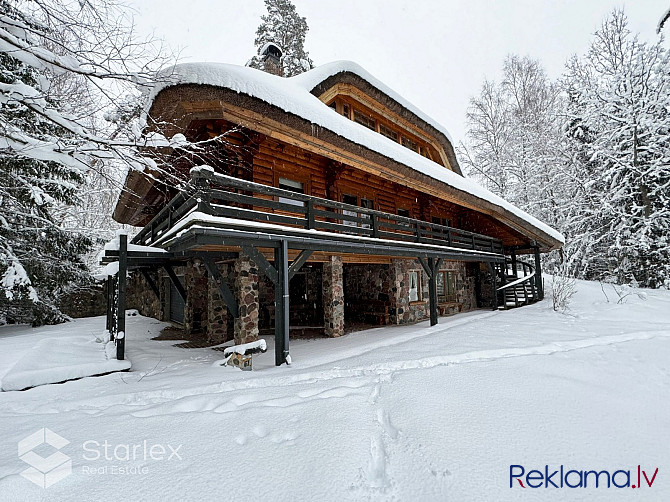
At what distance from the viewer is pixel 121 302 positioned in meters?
6.70

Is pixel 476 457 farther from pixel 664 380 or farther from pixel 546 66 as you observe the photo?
pixel 546 66

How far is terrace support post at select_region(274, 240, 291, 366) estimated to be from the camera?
565cm

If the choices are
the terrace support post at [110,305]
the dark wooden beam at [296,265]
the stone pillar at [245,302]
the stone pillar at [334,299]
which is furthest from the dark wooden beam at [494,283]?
the terrace support post at [110,305]

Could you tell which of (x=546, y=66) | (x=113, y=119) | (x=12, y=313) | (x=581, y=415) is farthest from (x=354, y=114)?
(x=546, y=66)

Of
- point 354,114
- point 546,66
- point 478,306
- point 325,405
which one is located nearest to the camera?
point 325,405

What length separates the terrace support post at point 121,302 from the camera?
Result: 6.34 meters

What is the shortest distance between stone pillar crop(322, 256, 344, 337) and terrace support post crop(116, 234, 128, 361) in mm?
4893

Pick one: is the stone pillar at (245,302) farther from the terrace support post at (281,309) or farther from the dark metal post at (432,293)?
the dark metal post at (432,293)

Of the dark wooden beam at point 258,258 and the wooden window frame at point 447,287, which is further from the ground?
the dark wooden beam at point 258,258

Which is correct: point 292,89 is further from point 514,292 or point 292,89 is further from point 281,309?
point 514,292

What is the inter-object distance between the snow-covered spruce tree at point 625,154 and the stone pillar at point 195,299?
18.9 m

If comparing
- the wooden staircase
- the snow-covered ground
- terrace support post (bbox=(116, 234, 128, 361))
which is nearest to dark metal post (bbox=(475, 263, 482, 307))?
the wooden staircase

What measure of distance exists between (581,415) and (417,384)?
5.44 ft

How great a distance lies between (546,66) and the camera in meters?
21.8
